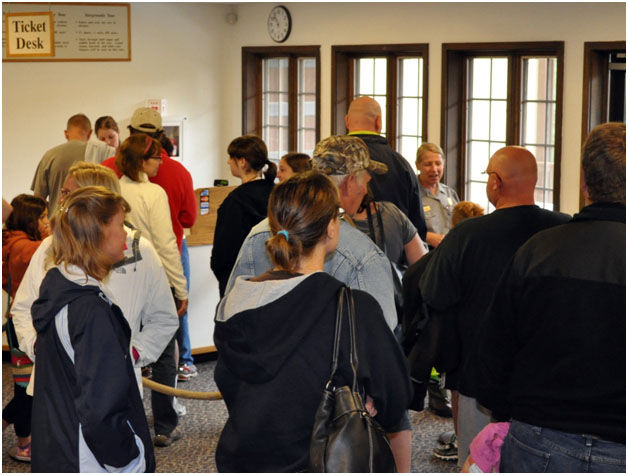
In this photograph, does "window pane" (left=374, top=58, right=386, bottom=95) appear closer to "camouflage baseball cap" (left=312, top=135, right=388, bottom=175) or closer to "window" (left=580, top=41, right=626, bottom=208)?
"window" (left=580, top=41, right=626, bottom=208)

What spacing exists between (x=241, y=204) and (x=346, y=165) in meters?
1.63

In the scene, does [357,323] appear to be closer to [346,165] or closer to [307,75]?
[346,165]

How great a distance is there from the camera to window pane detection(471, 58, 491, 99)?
768 centimetres

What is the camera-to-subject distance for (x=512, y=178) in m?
3.02

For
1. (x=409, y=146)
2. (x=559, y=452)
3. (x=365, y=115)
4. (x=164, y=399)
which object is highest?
(x=365, y=115)

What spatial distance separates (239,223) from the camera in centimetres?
441

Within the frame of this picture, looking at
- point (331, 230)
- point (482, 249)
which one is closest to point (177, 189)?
point (482, 249)

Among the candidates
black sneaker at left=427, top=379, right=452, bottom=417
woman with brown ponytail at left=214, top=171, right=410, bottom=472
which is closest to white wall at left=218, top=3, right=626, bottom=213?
black sneaker at left=427, top=379, right=452, bottom=417

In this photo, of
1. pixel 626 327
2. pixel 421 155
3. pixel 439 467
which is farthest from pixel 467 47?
pixel 626 327

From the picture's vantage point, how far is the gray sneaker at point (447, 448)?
13.8 feet

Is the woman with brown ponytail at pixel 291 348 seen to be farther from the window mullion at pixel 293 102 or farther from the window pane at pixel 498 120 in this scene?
the window mullion at pixel 293 102

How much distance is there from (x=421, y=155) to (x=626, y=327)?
11.5 feet

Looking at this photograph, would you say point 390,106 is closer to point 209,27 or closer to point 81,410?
point 209,27

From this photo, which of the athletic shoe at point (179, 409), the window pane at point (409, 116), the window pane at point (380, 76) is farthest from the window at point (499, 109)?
the athletic shoe at point (179, 409)
